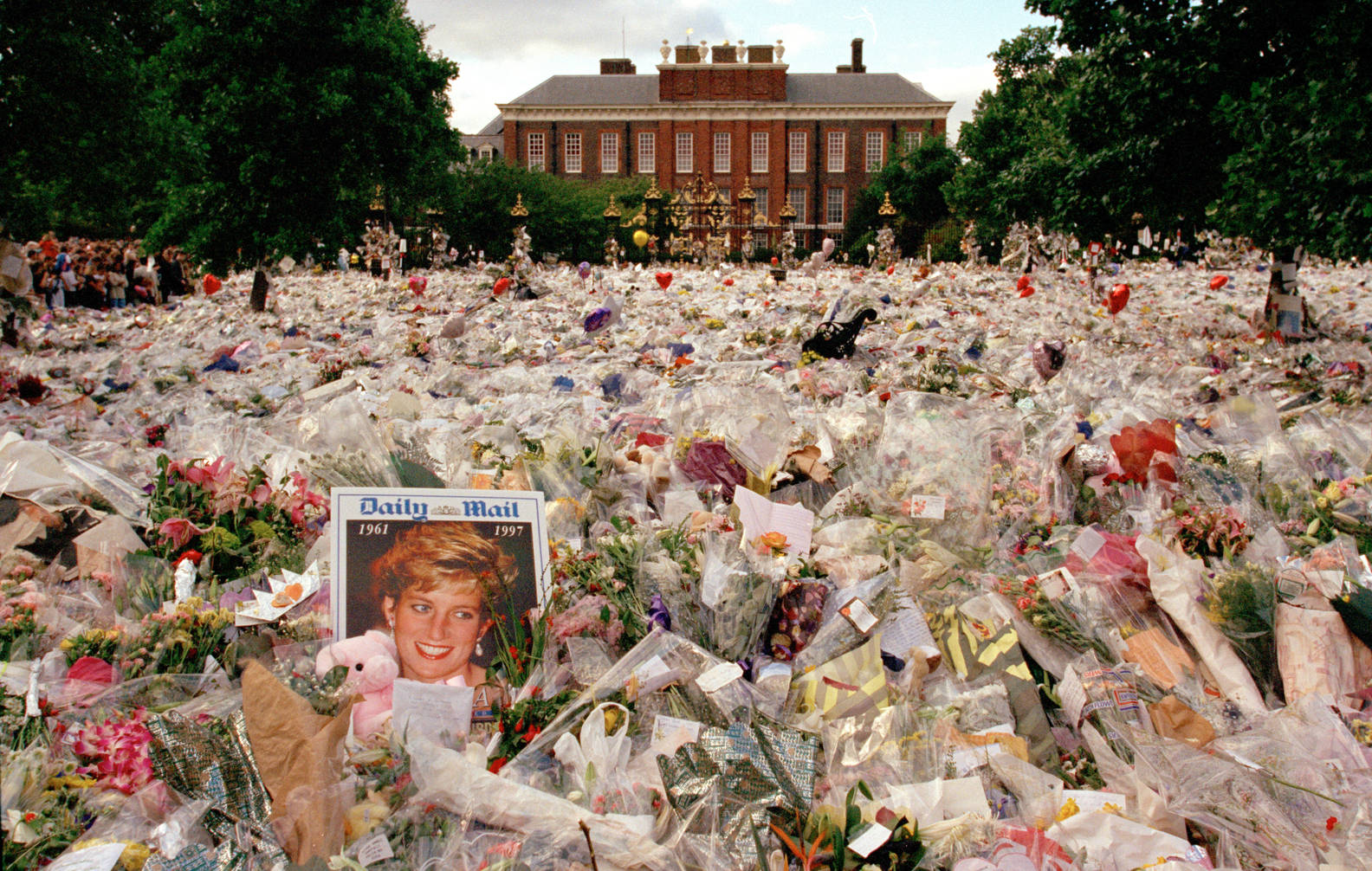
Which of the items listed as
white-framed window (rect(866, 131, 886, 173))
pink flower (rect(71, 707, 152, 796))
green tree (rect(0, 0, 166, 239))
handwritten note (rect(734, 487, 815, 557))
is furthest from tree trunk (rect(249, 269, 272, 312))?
white-framed window (rect(866, 131, 886, 173))

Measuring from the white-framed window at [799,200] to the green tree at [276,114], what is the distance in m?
38.1

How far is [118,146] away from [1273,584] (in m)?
8.40

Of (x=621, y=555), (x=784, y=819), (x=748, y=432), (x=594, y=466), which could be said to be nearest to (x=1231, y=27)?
(x=748, y=432)

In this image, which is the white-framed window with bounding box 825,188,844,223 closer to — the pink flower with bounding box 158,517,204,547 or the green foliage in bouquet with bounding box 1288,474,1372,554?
the green foliage in bouquet with bounding box 1288,474,1372,554

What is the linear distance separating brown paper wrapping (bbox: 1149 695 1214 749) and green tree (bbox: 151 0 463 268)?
11062mm

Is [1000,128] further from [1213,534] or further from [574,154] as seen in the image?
[574,154]

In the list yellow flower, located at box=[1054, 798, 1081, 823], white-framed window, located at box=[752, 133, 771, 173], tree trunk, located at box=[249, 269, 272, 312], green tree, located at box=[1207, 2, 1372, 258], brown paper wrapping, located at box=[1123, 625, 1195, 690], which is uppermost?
white-framed window, located at box=[752, 133, 771, 173]

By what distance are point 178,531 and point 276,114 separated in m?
9.82

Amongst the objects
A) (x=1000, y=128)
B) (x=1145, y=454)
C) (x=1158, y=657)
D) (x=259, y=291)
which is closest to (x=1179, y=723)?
(x=1158, y=657)

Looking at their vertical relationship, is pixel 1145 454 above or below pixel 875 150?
below

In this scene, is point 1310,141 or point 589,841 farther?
point 1310,141

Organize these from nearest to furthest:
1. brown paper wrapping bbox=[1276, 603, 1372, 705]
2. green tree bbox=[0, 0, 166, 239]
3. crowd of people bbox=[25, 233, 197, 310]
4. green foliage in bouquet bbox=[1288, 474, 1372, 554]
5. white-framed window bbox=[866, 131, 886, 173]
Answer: brown paper wrapping bbox=[1276, 603, 1372, 705] < green foliage in bouquet bbox=[1288, 474, 1372, 554] < green tree bbox=[0, 0, 166, 239] < crowd of people bbox=[25, 233, 197, 310] < white-framed window bbox=[866, 131, 886, 173]

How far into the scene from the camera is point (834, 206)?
49.0 m

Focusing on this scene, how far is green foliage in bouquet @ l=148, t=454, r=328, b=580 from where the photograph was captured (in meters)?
2.86
